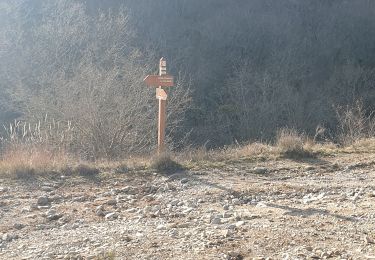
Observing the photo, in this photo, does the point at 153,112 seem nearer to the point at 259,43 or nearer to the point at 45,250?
the point at 45,250

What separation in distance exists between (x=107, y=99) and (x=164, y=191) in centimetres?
657

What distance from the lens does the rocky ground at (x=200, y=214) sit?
143 inches

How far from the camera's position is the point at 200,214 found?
4.57 metres

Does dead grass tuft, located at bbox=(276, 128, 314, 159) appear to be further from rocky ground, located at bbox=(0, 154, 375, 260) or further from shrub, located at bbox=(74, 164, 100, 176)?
shrub, located at bbox=(74, 164, 100, 176)

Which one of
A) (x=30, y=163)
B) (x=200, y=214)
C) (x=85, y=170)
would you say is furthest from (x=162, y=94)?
(x=200, y=214)

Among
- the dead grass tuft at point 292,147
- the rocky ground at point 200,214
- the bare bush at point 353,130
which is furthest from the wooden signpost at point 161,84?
the bare bush at point 353,130

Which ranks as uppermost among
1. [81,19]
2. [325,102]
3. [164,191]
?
[81,19]

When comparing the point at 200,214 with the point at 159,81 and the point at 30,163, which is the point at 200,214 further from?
the point at 159,81

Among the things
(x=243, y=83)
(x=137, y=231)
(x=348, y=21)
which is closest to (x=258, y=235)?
(x=137, y=231)

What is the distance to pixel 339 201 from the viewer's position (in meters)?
4.80

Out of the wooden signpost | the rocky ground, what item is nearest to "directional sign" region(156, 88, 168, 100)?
the wooden signpost

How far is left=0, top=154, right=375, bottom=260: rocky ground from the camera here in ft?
11.9

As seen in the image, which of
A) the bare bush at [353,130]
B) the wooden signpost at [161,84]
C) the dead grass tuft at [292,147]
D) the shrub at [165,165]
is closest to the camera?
the shrub at [165,165]

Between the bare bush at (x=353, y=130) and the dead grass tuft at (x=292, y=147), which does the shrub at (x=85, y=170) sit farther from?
the bare bush at (x=353, y=130)
